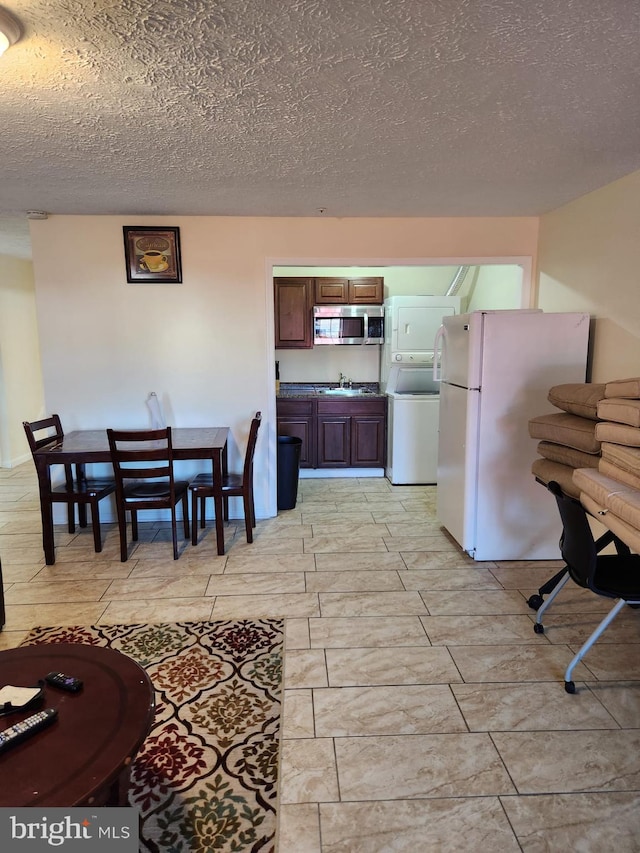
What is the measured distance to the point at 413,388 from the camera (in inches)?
228

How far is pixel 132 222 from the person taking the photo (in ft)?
13.4

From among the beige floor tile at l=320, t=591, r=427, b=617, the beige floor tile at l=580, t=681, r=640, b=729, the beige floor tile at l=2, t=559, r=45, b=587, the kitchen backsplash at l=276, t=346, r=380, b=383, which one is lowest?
the beige floor tile at l=580, t=681, r=640, b=729

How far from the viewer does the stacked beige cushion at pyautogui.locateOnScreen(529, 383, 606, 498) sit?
8.62 ft

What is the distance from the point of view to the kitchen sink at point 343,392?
5.84 metres

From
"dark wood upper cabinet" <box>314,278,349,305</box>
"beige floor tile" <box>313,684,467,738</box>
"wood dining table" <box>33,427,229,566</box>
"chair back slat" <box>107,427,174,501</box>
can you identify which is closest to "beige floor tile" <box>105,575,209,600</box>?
"wood dining table" <box>33,427,229,566</box>

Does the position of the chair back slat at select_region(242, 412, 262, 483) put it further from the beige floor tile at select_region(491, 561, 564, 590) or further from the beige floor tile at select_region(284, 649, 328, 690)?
the beige floor tile at select_region(491, 561, 564, 590)

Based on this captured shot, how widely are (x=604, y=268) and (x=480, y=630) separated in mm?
2339

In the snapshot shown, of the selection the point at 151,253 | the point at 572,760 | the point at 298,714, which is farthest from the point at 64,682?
the point at 151,253

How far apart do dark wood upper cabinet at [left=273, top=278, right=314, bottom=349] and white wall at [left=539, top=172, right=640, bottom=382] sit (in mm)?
2668

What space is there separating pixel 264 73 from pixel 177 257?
245 cm

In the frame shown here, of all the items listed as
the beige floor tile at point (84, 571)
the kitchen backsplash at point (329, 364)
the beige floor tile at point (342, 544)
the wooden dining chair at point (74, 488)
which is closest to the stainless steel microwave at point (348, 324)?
the kitchen backsplash at point (329, 364)

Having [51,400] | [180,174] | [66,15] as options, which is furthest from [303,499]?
[66,15]

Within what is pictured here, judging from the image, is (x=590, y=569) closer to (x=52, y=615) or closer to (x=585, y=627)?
(x=585, y=627)

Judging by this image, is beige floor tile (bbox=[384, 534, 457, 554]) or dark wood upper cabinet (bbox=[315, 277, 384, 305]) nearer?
beige floor tile (bbox=[384, 534, 457, 554])
